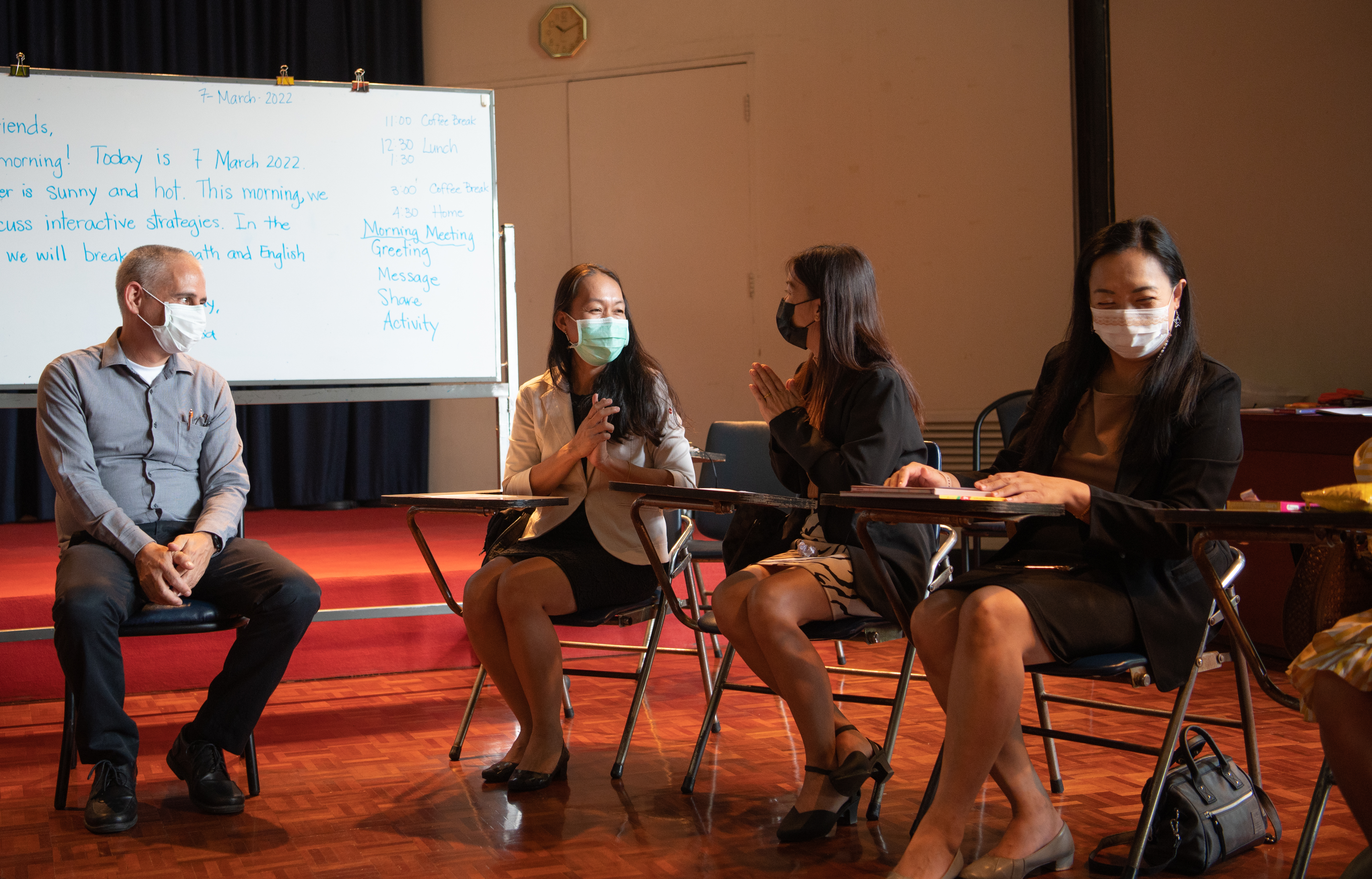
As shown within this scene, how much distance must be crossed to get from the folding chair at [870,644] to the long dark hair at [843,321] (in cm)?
25

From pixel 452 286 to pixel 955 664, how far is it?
245cm

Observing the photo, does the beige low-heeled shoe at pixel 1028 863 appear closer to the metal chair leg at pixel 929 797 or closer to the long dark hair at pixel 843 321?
the metal chair leg at pixel 929 797

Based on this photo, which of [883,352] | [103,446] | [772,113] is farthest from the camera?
[772,113]

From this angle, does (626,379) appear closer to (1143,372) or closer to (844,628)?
(844,628)

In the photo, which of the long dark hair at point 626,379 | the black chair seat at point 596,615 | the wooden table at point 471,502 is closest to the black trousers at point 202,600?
the wooden table at point 471,502

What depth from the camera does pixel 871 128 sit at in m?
5.62

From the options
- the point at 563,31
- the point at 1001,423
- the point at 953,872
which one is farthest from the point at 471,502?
the point at 563,31

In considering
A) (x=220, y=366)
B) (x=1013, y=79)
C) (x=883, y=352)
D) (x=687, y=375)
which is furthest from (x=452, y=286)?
(x=1013, y=79)

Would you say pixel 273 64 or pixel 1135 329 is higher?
pixel 273 64

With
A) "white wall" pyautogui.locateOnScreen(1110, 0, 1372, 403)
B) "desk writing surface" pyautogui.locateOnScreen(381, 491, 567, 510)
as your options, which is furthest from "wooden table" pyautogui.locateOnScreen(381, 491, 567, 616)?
"white wall" pyautogui.locateOnScreen(1110, 0, 1372, 403)

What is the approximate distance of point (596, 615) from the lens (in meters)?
2.66

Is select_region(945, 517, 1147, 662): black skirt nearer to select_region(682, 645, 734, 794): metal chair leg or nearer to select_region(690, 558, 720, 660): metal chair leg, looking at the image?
select_region(682, 645, 734, 794): metal chair leg

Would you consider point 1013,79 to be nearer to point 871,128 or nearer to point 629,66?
point 871,128

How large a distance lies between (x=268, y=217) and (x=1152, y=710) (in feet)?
9.70
